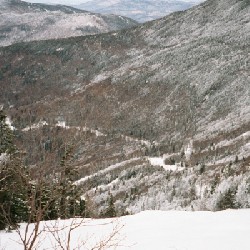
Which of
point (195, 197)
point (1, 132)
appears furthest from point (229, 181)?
point (1, 132)

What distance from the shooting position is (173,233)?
21.3m

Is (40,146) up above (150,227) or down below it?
above

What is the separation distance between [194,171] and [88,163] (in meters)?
62.6

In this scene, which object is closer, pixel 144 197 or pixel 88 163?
pixel 144 197

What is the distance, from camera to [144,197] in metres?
116

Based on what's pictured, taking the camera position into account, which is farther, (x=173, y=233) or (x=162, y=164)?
(x=162, y=164)

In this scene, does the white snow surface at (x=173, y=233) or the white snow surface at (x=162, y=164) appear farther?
the white snow surface at (x=162, y=164)

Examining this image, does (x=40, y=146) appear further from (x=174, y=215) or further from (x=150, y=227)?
(x=174, y=215)

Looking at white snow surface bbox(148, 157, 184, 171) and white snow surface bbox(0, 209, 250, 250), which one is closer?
white snow surface bbox(0, 209, 250, 250)

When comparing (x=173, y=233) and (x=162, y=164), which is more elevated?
(x=173, y=233)

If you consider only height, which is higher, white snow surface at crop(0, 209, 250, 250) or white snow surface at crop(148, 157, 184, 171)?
white snow surface at crop(0, 209, 250, 250)

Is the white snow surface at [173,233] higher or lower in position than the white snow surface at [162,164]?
higher

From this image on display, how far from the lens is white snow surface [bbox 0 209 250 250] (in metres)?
19.1

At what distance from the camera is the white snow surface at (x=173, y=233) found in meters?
19.1
